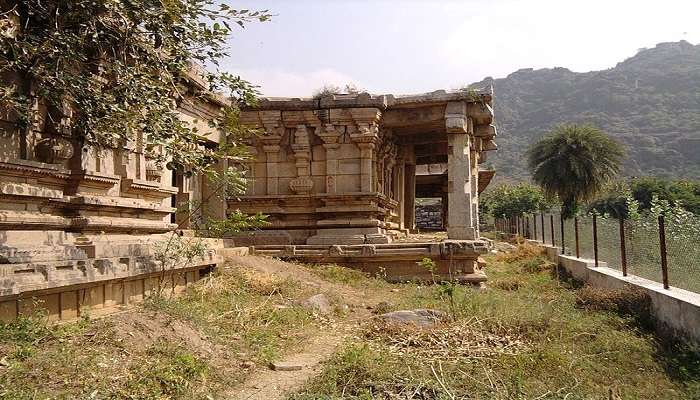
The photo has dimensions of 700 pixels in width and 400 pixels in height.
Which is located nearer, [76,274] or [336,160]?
[76,274]

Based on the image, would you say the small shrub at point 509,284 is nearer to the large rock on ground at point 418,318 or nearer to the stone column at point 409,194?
the large rock on ground at point 418,318

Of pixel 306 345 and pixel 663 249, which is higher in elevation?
pixel 663 249

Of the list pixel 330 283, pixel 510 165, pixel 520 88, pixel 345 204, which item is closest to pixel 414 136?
pixel 345 204

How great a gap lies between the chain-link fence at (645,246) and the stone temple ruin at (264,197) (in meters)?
2.60

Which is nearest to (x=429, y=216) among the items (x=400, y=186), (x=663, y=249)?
(x=400, y=186)

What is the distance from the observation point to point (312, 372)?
5391mm

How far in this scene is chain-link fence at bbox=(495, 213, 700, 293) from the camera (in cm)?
734

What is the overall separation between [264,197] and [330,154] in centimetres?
176

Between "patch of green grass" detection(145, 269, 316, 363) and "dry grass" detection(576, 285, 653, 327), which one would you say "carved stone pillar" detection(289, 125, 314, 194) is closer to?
"patch of green grass" detection(145, 269, 316, 363)

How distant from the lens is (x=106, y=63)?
6.52 m

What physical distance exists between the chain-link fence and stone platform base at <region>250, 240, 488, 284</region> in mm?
2420

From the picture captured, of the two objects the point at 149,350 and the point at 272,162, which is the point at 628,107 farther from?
the point at 149,350

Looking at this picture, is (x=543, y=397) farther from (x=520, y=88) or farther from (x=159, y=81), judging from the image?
(x=520, y=88)

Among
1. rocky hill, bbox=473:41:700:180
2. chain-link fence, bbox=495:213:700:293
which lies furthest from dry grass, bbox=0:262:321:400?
rocky hill, bbox=473:41:700:180
